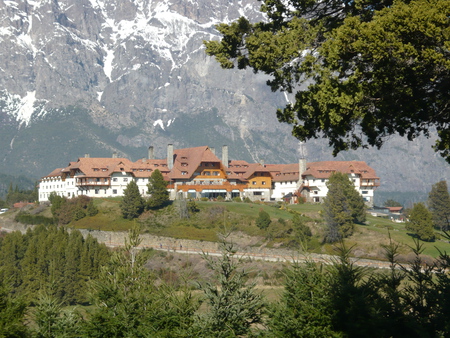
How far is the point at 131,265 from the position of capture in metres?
25.5

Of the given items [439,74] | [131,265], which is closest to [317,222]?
[131,265]

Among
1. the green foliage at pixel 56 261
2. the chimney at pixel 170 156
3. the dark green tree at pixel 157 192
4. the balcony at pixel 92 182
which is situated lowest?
the green foliage at pixel 56 261

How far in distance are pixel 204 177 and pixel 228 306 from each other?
86158 mm

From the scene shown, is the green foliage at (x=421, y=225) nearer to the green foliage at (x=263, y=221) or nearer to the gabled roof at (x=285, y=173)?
the green foliage at (x=263, y=221)

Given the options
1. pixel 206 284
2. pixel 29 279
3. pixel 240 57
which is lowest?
pixel 29 279

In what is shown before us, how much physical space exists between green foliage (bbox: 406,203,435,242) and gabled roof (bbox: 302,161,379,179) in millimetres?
33580

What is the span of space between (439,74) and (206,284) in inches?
389

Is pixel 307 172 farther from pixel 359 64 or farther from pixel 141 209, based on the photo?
pixel 359 64

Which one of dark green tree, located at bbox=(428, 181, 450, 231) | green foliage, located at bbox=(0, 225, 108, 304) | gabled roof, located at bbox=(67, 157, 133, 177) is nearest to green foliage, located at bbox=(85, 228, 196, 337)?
green foliage, located at bbox=(0, 225, 108, 304)

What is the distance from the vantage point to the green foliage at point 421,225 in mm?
75750

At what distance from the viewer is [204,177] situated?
105m

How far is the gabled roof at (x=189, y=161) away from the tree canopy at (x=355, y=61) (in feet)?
262

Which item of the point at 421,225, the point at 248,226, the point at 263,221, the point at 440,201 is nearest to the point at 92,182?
the point at 248,226

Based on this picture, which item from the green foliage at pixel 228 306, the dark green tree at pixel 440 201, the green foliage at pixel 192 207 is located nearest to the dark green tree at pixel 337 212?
the green foliage at pixel 192 207
